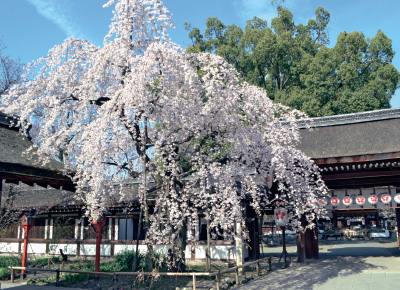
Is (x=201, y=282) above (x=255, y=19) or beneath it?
beneath

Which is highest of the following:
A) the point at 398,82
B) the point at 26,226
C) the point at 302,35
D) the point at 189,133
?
the point at 302,35

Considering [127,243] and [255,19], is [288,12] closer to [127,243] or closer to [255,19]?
[255,19]

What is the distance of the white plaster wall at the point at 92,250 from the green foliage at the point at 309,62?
62.6 ft

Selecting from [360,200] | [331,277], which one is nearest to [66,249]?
[331,277]

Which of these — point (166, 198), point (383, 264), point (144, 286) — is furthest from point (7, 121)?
point (383, 264)

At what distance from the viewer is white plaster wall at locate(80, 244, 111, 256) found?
1948 centimetres

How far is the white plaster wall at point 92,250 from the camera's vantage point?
19.5 m

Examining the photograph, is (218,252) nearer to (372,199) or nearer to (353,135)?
(372,199)

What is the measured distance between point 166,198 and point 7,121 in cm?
668

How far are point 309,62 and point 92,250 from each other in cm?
2412

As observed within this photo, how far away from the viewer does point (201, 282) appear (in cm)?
1274

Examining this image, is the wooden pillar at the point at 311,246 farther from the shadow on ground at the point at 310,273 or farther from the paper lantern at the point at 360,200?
the paper lantern at the point at 360,200

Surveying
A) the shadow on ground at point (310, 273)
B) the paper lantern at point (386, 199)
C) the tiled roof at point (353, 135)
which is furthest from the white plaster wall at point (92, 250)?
the paper lantern at point (386, 199)

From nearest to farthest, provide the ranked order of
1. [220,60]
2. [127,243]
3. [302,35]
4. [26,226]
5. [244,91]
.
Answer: [220,60] → [244,91] → [26,226] → [127,243] → [302,35]
